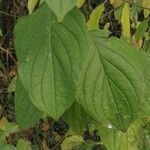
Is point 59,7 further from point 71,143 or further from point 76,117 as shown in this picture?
point 71,143

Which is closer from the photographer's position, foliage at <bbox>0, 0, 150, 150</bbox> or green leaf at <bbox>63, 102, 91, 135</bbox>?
foliage at <bbox>0, 0, 150, 150</bbox>

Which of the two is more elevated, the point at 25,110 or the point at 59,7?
the point at 59,7

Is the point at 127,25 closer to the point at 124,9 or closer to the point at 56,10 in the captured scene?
the point at 124,9

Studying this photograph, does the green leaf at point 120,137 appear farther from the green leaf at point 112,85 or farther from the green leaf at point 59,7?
the green leaf at point 59,7

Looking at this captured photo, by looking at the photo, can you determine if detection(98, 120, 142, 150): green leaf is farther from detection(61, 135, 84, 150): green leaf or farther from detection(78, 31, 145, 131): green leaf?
detection(61, 135, 84, 150): green leaf

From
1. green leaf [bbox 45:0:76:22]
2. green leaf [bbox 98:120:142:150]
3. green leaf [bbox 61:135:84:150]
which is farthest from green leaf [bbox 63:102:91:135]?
green leaf [bbox 61:135:84:150]

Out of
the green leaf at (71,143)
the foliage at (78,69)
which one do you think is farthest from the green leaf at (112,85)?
the green leaf at (71,143)

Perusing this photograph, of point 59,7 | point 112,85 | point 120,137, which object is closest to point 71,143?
point 120,137
